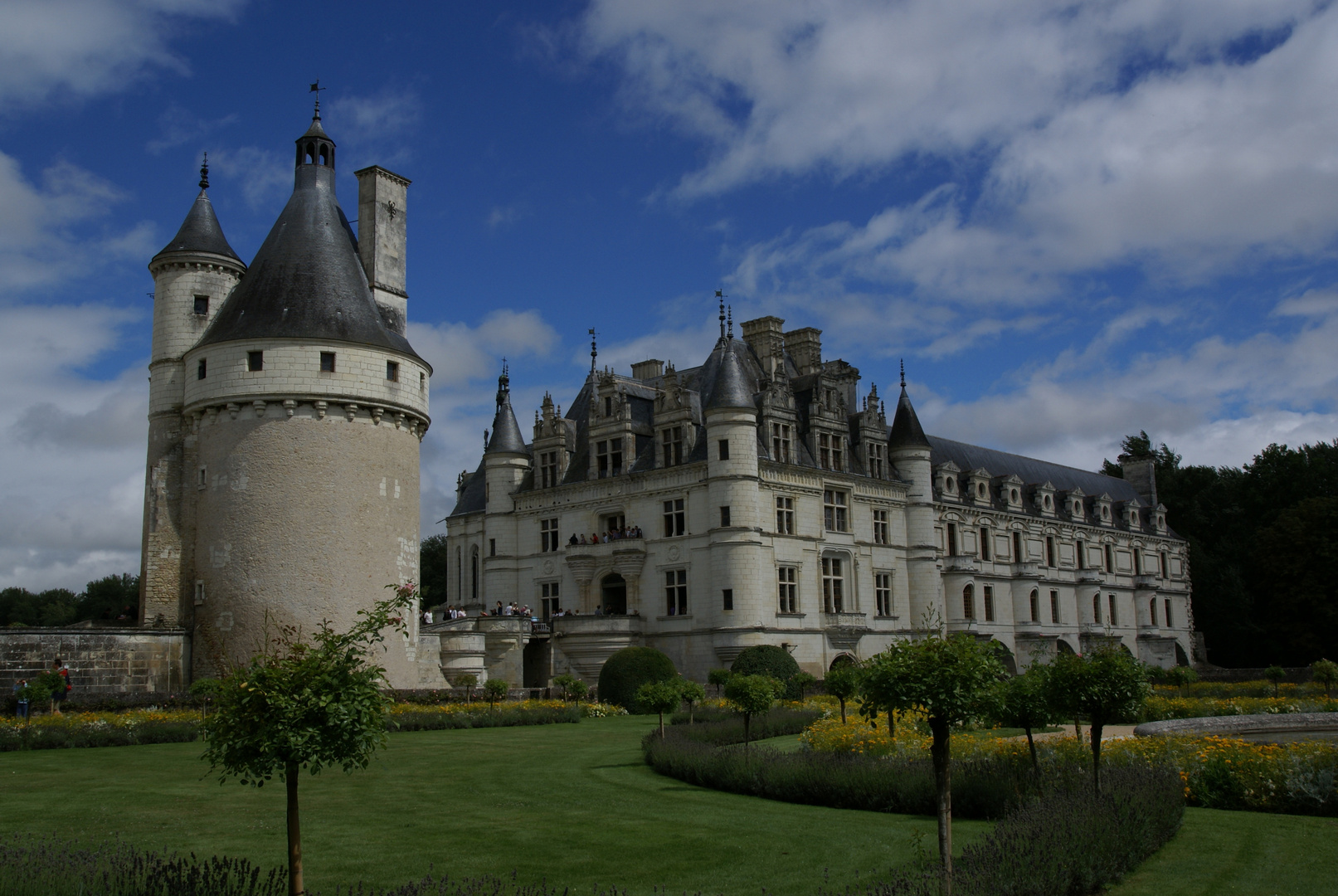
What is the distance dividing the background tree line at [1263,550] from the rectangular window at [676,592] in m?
36.7

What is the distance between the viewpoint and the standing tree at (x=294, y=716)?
817 cm

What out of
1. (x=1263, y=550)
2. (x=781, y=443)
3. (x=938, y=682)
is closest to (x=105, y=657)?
(x=938, y=682)

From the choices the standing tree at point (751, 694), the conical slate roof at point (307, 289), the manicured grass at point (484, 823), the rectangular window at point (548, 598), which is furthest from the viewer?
the rectangular window at point (548, 598)

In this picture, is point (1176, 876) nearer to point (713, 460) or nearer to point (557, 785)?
point (557, 785)

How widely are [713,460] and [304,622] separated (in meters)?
15.7

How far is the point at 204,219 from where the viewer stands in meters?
33.4

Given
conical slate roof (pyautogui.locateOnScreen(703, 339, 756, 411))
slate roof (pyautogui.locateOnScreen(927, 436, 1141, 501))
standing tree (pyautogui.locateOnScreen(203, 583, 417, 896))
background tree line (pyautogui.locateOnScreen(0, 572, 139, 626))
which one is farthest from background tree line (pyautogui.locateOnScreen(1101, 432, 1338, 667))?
background tree line (pyautogui.locateOnScreen(0, 572, 139, 626))

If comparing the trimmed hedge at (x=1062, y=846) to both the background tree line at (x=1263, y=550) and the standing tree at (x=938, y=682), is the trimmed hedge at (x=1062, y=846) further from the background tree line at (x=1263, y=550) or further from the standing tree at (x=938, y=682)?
the background tree line at (x=1263, y=550)

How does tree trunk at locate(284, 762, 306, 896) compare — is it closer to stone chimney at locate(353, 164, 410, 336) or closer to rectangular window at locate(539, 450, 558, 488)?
stone chimney at locate(353, 164, 410, 336)

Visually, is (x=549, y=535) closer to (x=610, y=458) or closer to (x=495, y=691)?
(x=610, y=458)

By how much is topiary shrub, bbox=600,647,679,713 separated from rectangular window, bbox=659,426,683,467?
26.5 ft

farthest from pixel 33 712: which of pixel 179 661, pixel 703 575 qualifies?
pixel 703 575

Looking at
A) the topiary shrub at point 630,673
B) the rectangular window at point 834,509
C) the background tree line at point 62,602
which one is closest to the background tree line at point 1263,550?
the rectangular window at point 834,509

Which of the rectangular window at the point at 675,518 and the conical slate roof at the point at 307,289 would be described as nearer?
the conical slate roof at the point at 307,289
